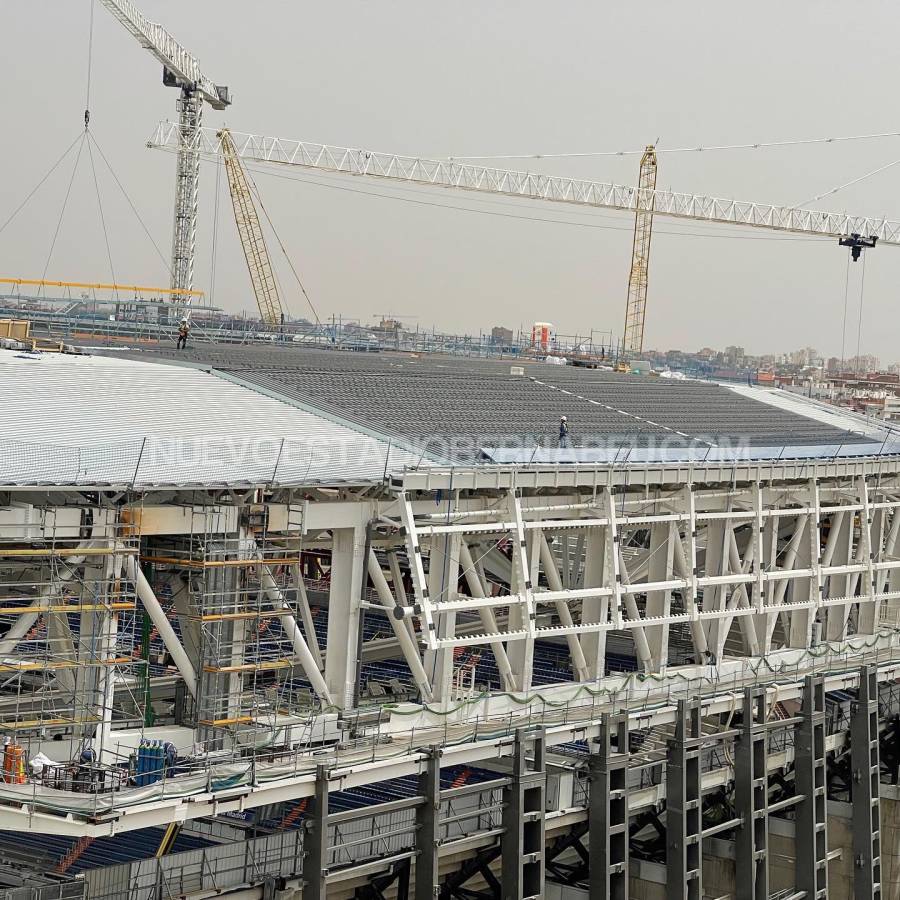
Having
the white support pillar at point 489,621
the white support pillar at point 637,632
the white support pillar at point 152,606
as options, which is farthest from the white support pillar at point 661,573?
the white support pillar at point 152,606

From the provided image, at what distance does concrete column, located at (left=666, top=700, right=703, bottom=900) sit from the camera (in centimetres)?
4631

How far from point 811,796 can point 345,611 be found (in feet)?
60.8

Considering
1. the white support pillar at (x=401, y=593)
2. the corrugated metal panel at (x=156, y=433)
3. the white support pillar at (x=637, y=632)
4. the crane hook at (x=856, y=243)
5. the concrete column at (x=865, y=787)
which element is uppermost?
the crane hook at (x=856, y=243)

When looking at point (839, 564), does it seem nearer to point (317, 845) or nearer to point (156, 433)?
point (156, 433)

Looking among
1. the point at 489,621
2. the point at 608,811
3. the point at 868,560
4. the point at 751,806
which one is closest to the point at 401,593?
the point at 489,621

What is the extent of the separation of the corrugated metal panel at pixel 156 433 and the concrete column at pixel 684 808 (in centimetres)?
1112

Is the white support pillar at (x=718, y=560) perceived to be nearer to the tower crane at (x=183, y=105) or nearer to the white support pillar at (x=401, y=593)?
the white support pillar at (x=401, y=593)

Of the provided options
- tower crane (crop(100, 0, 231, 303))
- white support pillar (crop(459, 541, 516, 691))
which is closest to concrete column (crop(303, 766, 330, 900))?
white support pillar (crop(459, 541, 516, 691))

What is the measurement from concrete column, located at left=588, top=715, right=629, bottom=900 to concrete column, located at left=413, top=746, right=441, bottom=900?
19.3ft

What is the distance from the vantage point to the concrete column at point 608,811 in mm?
43844

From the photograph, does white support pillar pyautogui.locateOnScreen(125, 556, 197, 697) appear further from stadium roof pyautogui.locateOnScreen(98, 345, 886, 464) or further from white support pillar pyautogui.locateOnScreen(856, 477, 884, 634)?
white support pillar pyautogui.locateOnScreen(856, 477, 884, 634)

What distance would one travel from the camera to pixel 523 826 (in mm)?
41938

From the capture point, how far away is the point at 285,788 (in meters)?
37.2

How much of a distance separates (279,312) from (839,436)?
7117 cm
